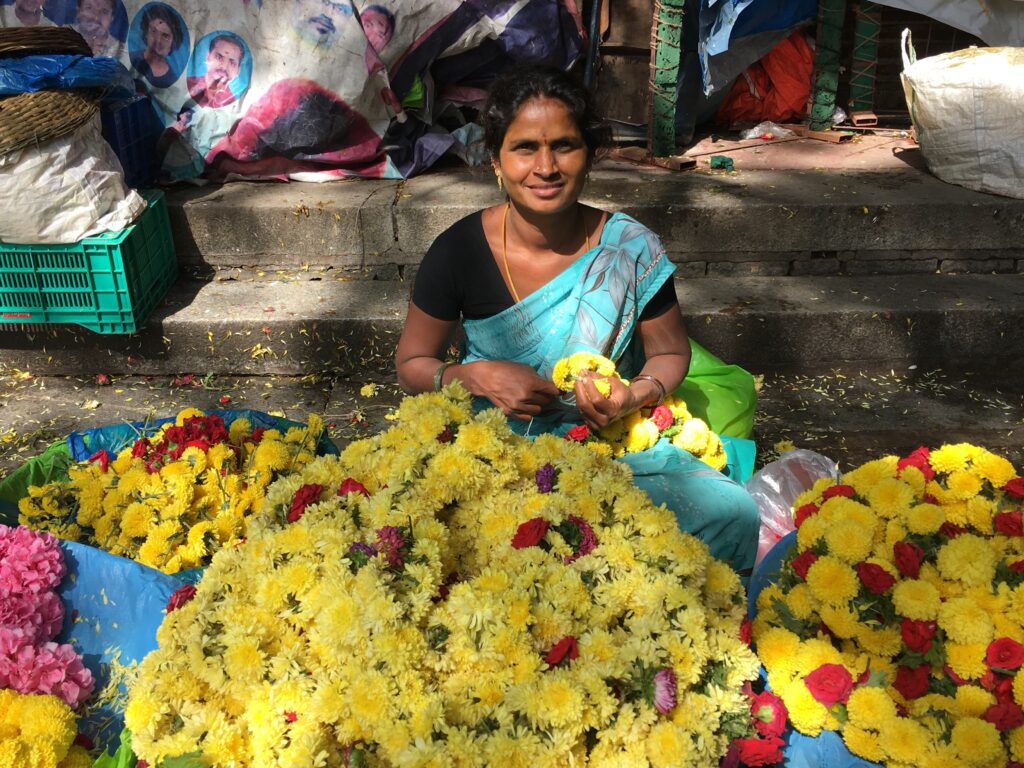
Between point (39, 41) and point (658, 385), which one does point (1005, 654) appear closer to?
point (658, 385)

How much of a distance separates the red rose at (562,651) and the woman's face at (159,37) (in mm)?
4325

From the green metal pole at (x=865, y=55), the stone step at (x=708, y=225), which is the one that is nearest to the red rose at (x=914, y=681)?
→ the stone step at (x=708, y=225)

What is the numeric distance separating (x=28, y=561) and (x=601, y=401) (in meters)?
1.27

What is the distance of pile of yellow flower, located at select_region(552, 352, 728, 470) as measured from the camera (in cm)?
222

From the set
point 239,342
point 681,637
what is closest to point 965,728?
point 681,637

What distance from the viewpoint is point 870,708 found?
1385mm

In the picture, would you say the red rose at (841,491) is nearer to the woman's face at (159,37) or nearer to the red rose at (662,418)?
the red rose at (662,418)

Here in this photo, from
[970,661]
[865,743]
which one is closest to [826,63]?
[970,661]

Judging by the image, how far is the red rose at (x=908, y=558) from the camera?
58.7 inches

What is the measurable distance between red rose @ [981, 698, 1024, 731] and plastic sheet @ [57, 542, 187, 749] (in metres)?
1.49

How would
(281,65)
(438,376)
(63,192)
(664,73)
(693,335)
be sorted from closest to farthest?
(438,376) → (63,192) → (693,335) → (281,65) → (664,73)

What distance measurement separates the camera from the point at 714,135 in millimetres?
5602

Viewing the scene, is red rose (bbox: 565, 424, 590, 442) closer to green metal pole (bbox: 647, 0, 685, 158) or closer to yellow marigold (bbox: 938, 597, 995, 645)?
yellow marigold (bbox: 938, 597, 995, 645)

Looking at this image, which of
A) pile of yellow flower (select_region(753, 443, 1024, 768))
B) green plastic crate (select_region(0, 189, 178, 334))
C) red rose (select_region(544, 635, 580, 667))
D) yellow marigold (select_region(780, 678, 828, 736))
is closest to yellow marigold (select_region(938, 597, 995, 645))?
pile of yellow flower (select_region(753, 443, 1024, 768))
